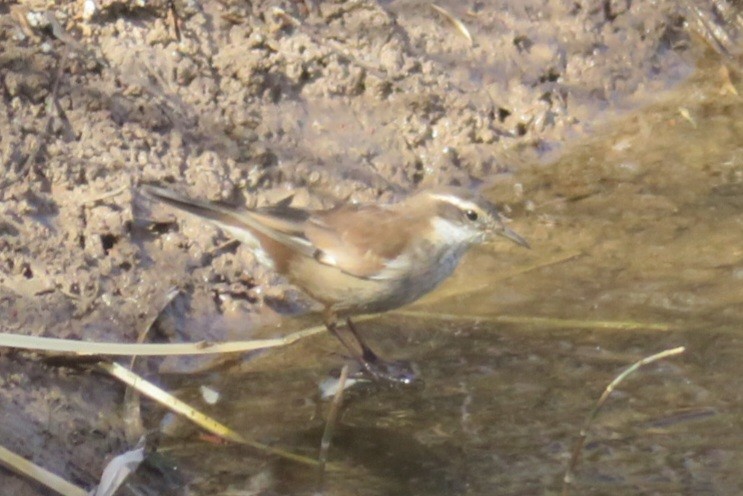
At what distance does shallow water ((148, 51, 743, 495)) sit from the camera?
17.8ft

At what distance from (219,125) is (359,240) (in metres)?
1.72

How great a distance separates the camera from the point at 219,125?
25.0 feet

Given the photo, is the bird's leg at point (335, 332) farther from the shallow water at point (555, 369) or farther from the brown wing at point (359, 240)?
the brown wing at point (359, 240)

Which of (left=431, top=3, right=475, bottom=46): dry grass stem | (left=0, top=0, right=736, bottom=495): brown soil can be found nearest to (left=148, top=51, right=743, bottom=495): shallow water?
(left=0, top=0, right=736, bottom=495): brown soil

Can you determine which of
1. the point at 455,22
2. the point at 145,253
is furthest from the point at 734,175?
the point at 145,253

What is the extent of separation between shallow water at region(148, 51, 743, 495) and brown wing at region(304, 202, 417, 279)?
0.55 metres

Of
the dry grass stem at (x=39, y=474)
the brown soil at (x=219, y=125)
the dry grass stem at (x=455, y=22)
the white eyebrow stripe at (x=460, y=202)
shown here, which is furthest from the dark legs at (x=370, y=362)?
the dry grass stem at (x=455, y=22)

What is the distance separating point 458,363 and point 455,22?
326 centimetres

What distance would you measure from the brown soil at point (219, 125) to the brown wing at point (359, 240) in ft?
2.48

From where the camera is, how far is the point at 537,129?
343 inches

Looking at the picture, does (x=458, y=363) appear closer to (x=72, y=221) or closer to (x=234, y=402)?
(x=234, y=402)

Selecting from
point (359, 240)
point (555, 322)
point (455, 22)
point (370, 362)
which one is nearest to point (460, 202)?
point (359, 240)

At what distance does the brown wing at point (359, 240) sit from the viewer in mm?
6199

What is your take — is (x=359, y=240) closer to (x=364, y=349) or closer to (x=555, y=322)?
(x=364, y=349)
